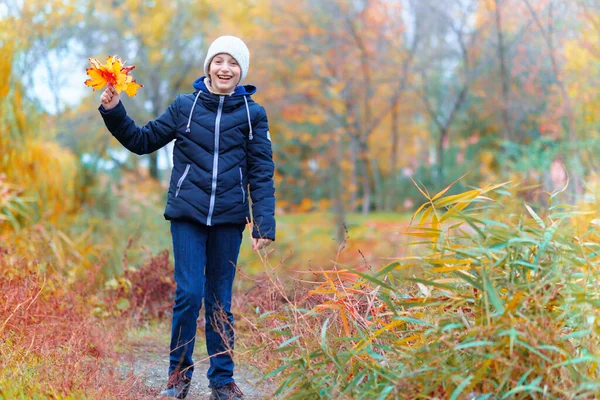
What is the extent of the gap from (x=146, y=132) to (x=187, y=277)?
0.75 meters

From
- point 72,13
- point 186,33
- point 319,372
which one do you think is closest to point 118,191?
point 72,13

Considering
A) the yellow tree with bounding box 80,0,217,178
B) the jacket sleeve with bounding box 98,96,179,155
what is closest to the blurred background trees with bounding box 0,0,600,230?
the yellow tree with bounding box 80,0,217,178

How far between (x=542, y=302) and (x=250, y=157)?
5.42ft

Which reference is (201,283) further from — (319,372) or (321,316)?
(319,372)

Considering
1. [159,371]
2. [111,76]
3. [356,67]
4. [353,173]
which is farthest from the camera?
[353,173]

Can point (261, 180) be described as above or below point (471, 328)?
above

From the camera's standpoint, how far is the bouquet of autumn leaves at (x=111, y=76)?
10.9ft

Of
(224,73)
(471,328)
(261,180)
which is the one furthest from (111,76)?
(471,328)

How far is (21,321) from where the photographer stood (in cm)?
373

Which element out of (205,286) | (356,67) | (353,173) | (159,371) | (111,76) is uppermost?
(356,67)

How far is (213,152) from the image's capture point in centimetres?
354

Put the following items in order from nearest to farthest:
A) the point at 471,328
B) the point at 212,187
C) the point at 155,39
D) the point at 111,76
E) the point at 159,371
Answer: the point at 471,328 < the point at 111,76 < the point at 212,187 < the point at 159,371 < the point at 155,39

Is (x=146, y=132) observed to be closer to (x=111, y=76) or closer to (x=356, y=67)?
(x=111, y=76)

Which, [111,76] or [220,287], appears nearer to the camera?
[111,76]
